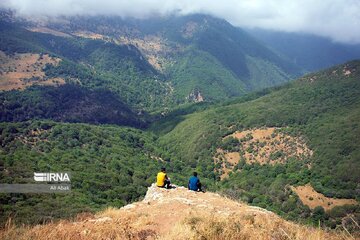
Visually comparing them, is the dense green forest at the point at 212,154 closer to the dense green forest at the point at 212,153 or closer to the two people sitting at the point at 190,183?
the dense green forest at the point at 212,153

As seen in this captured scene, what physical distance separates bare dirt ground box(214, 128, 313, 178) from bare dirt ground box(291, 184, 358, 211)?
2001cm

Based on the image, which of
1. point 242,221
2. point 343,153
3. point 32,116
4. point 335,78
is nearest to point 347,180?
point 343,153

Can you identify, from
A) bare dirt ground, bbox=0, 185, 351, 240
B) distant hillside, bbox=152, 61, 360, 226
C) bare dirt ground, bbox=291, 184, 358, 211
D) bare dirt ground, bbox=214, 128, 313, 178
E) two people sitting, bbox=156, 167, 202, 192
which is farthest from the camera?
bare dirt ground, bbox=214, 128, 313, 178

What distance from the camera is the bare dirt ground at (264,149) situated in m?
129

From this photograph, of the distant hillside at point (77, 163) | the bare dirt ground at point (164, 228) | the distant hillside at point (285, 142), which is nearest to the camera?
the bare dirt ground at point (164, 228)

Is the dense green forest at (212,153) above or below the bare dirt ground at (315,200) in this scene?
above

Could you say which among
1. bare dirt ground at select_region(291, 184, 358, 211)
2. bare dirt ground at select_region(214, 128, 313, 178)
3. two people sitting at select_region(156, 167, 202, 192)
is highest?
two people sitting at select_region(156, 167, 202, 192)

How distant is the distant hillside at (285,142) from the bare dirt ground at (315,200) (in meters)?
1.67

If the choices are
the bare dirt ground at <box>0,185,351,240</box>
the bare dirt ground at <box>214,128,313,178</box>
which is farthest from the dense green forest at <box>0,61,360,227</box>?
the bare dirt ground at <box>0,185,351,240</box>

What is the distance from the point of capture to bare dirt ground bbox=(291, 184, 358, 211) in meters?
93.1

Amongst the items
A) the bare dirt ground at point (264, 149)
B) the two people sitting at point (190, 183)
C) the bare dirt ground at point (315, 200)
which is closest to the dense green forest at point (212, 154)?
the bare dirt ground at point (315, 200)

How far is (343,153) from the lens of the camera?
115m

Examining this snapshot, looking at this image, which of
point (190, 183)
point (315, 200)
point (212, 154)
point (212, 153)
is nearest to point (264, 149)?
point (212, 154)

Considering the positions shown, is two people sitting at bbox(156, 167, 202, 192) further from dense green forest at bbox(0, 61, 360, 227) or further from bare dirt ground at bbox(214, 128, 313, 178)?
bare dirt ground at bbox(214, 128, 313, 178)
